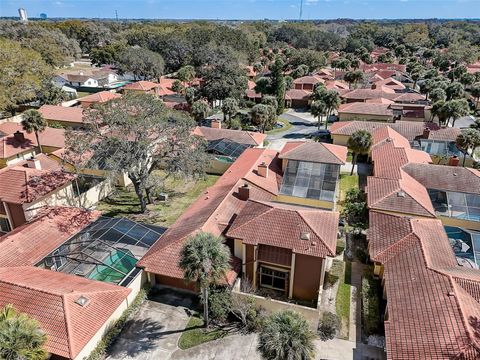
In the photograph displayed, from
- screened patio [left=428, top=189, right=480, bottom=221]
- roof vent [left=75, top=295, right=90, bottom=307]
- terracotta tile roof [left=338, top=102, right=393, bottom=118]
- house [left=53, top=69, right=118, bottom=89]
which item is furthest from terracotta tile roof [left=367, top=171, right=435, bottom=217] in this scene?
house [left=53, top=69, right=118, bottom=89]

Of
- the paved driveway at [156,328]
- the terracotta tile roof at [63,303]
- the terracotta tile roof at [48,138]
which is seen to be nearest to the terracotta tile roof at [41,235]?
the terracotta tile roof at [63,303]

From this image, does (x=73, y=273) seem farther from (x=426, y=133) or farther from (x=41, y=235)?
(x=426, y=133)

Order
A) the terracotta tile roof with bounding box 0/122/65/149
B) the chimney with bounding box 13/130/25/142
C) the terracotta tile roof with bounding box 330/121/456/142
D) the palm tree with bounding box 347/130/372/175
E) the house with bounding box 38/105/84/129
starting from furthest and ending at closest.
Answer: the house with bounding box 38/105/84/129
the terracotta tile roof with bounding box 330/121/456/142
the terracotta tile roof with bounding box 0/122/65/149
the chimney with bounding box 13/130/25/142
the palm tree with bounding box 347/130/372/175

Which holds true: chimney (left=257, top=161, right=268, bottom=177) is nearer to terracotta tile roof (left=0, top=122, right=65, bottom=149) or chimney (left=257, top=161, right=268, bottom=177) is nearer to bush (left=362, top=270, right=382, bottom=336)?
bush (left=362, top=270, right=382, bottom=336)

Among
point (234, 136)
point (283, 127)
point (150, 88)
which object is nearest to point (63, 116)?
point (150, 88)

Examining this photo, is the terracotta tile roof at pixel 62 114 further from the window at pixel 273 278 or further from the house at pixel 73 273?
the window at pixel 273 278
